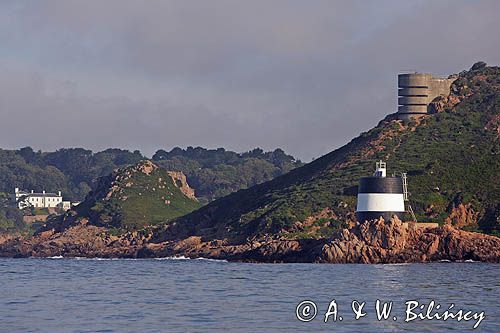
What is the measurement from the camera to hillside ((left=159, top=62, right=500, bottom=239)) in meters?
113

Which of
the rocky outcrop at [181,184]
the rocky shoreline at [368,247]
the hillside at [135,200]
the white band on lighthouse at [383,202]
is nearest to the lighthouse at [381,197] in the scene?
the white band on lighthouse at [383,202]

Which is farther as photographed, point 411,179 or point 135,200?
point 135,200

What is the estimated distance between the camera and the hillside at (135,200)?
150375 mm

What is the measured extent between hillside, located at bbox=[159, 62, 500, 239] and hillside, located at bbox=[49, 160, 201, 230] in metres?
17.7

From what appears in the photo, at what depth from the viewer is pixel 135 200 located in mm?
159875

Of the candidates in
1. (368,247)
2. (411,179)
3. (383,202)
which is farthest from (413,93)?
(368,247)

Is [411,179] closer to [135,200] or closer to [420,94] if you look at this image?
[420,94]

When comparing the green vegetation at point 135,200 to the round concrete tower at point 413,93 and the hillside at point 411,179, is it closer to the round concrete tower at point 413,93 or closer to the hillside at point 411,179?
the hillside at point 411,179

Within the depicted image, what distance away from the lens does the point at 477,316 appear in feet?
166

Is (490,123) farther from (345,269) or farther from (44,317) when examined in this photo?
(44,317)

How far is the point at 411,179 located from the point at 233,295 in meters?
59.6

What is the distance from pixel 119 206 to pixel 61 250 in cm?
1954

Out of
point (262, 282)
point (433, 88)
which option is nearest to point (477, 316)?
point (262, 282)

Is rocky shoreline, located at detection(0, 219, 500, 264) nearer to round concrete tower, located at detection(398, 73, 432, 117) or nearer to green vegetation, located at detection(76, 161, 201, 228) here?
round concrete tower, located at detection(398, 73, 432, 117)
